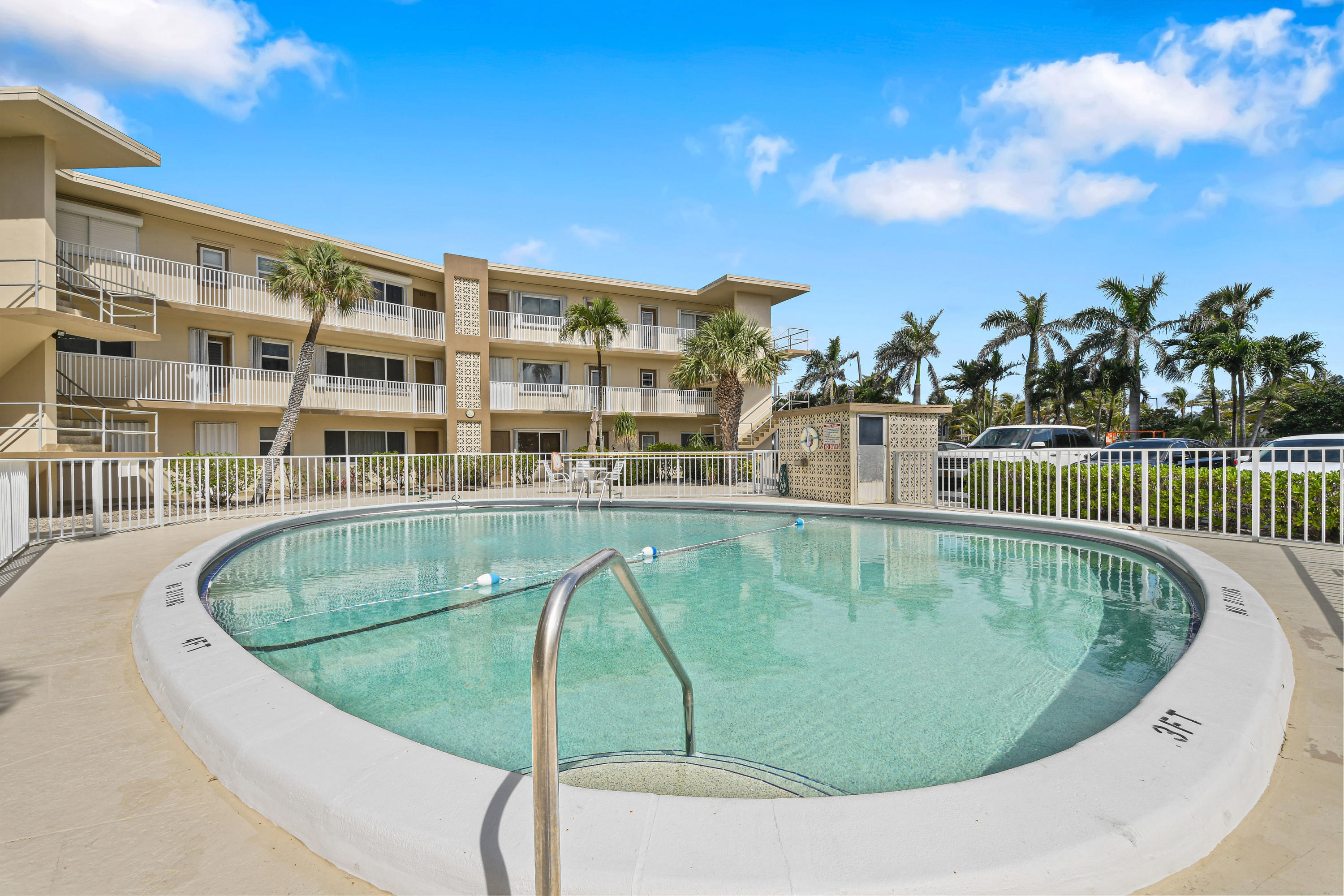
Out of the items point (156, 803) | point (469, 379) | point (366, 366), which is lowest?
point (156, 803)

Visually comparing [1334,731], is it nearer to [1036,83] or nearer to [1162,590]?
[1162,590]

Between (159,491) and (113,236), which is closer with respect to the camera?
(159,491)

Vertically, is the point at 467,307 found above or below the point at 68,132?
below

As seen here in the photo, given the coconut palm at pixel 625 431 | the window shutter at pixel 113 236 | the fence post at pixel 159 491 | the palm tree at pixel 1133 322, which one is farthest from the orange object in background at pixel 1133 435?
the window shutter at pixel 113 236

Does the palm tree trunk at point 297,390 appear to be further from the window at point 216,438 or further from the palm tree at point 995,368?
the palm tree at point 995,368

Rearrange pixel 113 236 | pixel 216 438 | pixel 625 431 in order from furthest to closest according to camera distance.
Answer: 1. pixel 625 431
2. pixel 216 438
3. pixel 113 236

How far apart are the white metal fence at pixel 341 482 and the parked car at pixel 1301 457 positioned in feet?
31.5

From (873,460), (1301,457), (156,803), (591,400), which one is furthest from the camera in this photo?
(591,400)

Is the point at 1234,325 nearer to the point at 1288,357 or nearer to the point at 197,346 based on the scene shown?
the point at 1288,357

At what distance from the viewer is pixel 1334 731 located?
8.74ft

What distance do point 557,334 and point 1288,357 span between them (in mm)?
31102

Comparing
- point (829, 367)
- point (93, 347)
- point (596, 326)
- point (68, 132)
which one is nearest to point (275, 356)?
point (93, 347)

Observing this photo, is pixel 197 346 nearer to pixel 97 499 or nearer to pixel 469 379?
pixel 469 379

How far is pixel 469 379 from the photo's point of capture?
23141 mm
